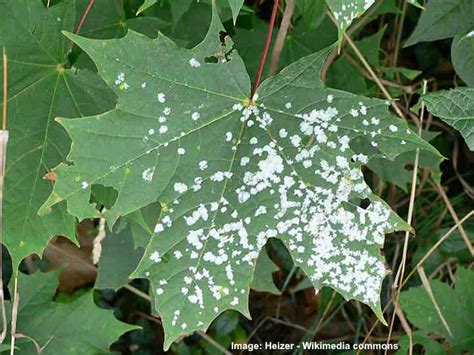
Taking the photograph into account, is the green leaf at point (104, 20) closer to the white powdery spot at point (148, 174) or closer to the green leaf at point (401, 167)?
the white powdery spot at point (148, 174)

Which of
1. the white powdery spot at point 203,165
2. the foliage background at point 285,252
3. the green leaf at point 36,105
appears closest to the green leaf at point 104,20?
the foliage background at point 285,252

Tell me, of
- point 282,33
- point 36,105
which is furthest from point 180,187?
point 282,33

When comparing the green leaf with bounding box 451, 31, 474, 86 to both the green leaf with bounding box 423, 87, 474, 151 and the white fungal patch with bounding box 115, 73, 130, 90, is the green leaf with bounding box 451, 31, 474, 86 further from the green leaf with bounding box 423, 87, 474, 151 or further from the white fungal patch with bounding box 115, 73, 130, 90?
the white fungal patch with bounding box 115, 73, 130, 90

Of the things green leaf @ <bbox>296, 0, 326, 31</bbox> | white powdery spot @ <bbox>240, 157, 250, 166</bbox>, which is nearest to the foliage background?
green leaf @ <bbox>296, 0, 326, 31</bbox>

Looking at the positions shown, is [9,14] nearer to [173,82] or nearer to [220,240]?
[173,82]

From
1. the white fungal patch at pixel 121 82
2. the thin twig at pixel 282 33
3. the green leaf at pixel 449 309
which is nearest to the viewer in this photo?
the white fungal patch at pixel 121 82

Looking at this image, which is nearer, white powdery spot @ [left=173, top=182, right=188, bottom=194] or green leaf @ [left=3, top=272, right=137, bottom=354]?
white powdery spot @ [left=173, top=182, right=188, bottom=194]

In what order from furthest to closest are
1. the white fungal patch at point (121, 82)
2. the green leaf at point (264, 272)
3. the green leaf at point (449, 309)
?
the green leaf at point (449, 309)
the green leaf at point (264, 272)
the white fungal patch at point (121, 82)

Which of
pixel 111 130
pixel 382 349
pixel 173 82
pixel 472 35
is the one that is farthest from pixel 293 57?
pixel 382 349
